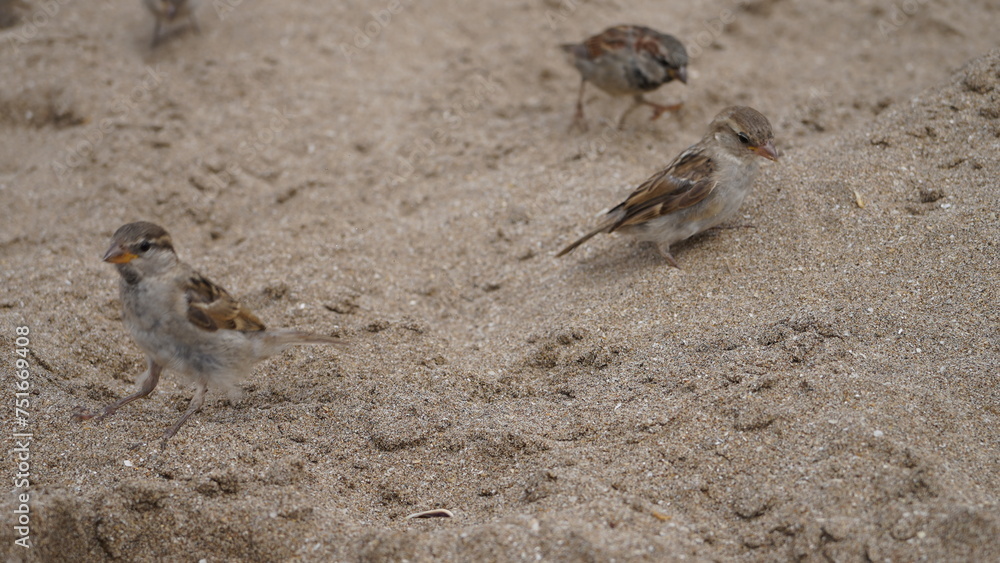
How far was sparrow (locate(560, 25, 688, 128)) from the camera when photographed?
701 cm

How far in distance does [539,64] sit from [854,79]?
304 cm

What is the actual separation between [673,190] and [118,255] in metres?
3.35

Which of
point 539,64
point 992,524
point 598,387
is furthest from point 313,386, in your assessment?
point 539,64

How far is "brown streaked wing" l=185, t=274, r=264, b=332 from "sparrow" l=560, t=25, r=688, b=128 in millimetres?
4028

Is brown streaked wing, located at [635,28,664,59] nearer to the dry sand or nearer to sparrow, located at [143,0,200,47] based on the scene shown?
the dry sand

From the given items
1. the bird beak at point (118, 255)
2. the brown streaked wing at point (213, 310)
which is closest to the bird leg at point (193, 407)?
the brown streaked wing at point (213, 310)

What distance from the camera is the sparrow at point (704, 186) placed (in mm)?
5285

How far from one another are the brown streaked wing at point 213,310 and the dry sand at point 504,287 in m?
0.50

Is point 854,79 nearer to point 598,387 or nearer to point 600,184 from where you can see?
point 600,184

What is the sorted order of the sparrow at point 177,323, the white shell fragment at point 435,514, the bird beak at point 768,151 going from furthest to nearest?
the bird beak at point 768,151
the sparrow at point 177,323
the white shell fragment at point 435,514

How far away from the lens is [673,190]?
17.6 feet

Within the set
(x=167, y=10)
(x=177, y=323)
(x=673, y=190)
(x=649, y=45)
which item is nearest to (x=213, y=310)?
(x=177, y=323)

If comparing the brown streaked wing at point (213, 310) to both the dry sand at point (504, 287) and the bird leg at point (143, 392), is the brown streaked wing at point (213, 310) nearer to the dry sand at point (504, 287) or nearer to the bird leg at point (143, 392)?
the bird leg at point (143, 392)

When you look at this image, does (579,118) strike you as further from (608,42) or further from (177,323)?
(177,323)
